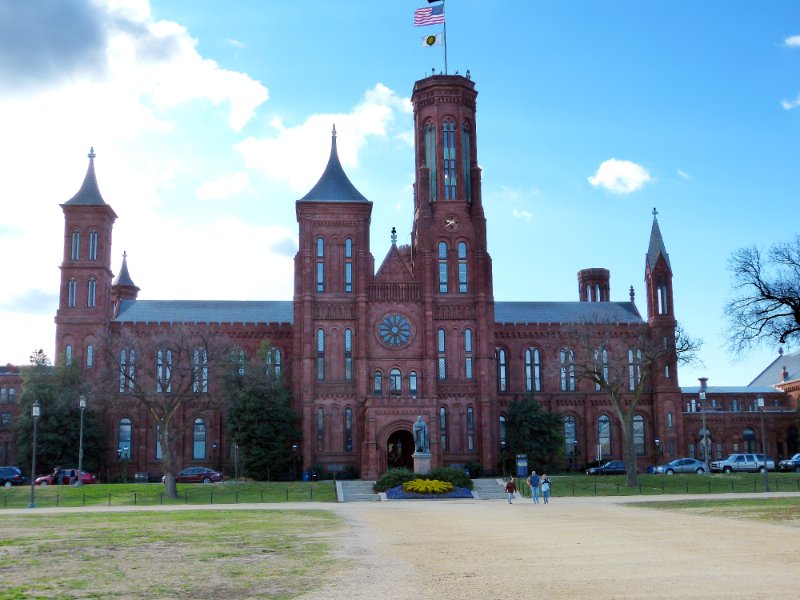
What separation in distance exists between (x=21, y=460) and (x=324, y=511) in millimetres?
42476

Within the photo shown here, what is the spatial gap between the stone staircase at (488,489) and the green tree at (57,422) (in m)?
31.3

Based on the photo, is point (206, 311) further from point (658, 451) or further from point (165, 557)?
point (165, 557)

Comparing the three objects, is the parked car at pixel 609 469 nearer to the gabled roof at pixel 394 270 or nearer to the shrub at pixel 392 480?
the gabled roof at pixel 394 270

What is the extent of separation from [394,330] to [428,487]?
79.4ft

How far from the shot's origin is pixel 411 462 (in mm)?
75375

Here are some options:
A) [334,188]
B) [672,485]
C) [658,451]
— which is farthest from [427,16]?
[658,451]

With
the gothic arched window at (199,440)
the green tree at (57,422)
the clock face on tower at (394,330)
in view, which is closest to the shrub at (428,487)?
the clock face on tower at (394,330)

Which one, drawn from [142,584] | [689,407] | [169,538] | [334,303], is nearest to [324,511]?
[169,538]

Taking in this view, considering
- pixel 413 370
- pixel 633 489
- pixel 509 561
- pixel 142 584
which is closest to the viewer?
pixel 142 584

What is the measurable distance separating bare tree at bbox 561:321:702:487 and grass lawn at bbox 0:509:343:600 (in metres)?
32.8

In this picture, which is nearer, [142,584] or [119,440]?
[142,584]

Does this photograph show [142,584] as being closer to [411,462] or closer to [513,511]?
[513,511]

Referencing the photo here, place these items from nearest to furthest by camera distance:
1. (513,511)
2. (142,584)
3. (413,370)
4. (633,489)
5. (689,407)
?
(142,584) < (513,511) < (633,489) < (413,370) < (689,407)

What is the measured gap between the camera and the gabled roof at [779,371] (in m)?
112
